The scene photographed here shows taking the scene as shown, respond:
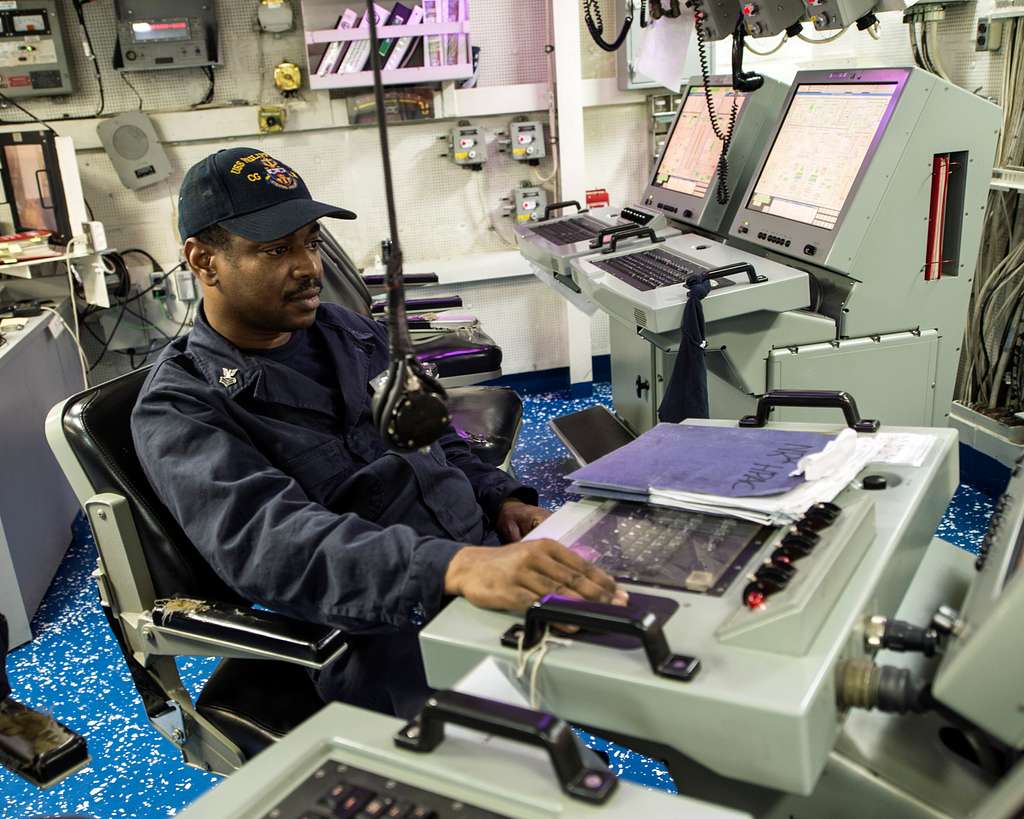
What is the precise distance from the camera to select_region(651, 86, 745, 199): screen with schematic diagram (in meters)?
3.31

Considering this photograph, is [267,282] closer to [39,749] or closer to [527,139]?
[39,749]

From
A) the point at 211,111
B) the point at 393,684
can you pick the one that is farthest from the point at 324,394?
the point at 211,111

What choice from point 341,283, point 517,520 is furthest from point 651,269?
point 517,520

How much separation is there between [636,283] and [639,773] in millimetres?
1368

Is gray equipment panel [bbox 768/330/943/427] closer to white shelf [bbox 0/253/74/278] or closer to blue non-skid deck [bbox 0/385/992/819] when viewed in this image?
blue non-skid deck [bbox 0/385/992/819]

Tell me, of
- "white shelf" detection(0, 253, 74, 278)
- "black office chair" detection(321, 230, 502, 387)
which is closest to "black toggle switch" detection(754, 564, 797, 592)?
"black office chair" detection(321, 230, 502, 387)

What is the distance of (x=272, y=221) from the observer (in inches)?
61.7

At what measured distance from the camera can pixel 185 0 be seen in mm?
4004

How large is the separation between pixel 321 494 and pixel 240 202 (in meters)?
0.51

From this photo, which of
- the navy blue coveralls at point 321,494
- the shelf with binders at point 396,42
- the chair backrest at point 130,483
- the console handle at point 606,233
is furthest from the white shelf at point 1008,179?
the chair backrest at point 130,483

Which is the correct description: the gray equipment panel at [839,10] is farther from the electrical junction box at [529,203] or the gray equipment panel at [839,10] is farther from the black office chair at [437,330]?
the electrical junction box at [529,203]

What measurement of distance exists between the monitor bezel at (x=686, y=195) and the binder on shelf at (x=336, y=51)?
1502 mm

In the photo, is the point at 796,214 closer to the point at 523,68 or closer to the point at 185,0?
the point at 523,68

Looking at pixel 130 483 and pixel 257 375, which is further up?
pixel 257 375
